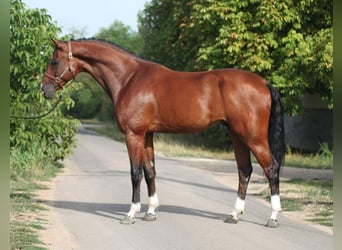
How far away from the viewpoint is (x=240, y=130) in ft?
24.8

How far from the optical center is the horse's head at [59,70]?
8.29 metres

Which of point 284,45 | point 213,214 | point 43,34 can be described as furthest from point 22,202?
point 284,45

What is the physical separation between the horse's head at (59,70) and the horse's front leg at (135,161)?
137 centimetres

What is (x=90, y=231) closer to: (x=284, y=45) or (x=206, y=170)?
(x=206, y=170)

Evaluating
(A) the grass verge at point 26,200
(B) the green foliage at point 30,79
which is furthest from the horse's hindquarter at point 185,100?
(B) the green foliage at point 30,79

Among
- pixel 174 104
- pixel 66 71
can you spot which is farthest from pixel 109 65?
pixel 174 104

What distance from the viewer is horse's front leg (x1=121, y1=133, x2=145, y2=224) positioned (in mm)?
7879

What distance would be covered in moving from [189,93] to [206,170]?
987cm

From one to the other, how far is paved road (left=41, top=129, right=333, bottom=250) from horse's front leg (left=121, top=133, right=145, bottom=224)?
0.17 m

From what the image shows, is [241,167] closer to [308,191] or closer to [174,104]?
[174,104]

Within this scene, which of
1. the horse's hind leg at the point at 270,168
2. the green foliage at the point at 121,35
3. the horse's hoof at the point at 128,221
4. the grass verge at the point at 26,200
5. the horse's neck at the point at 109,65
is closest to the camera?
the grass verge at the point at 26,200

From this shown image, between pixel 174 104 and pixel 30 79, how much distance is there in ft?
22.7

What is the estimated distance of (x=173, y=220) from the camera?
8156 mm

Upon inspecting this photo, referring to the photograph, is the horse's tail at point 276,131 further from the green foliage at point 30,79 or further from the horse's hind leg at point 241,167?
the green foliage at point 30,79
